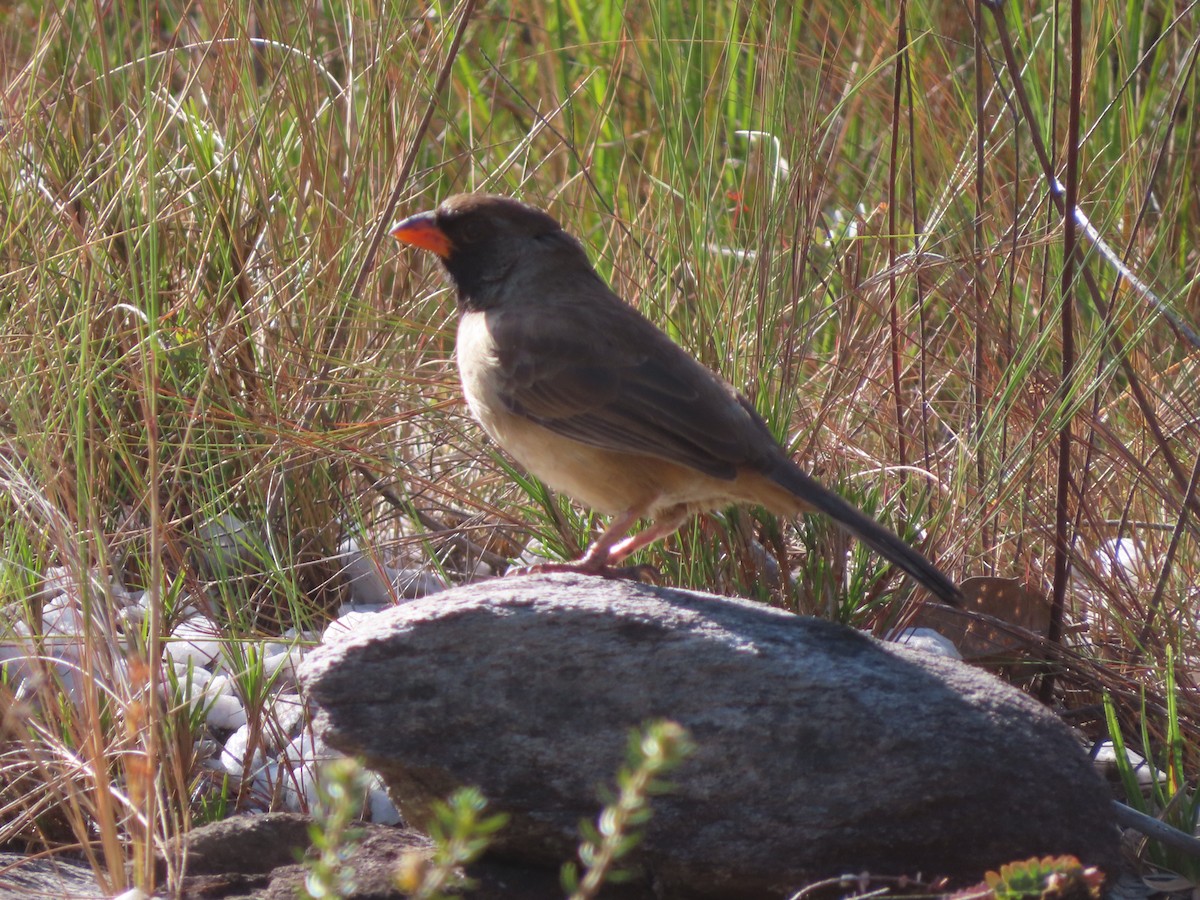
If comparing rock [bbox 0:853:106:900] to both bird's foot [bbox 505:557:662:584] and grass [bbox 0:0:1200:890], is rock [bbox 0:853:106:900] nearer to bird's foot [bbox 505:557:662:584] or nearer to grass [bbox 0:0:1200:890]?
grass [bbox 0:0:1200:890]

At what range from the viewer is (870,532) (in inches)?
142

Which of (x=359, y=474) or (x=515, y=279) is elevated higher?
(x=515, y=279)

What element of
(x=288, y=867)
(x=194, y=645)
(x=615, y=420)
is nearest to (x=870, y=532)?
(x=615, y=420)

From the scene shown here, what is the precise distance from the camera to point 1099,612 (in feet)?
13.6

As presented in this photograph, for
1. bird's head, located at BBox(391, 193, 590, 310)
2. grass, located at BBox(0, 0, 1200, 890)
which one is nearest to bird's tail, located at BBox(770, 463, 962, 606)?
grass, located at BBox(0, 0, 1200, 890)

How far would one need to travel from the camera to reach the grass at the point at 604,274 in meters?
4.04

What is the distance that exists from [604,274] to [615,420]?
132 centimetres

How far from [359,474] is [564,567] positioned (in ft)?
3.97

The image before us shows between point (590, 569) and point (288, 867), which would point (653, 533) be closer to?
point (590, 569)

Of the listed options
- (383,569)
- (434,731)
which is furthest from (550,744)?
(383,569)

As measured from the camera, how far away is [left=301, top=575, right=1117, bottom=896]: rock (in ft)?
9.82

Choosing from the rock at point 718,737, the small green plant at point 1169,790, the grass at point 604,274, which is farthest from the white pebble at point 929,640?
the rock at point 718,737

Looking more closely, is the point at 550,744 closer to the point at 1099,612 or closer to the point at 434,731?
the point at 434,731

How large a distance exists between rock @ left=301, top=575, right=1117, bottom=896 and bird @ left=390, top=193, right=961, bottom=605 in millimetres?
624
